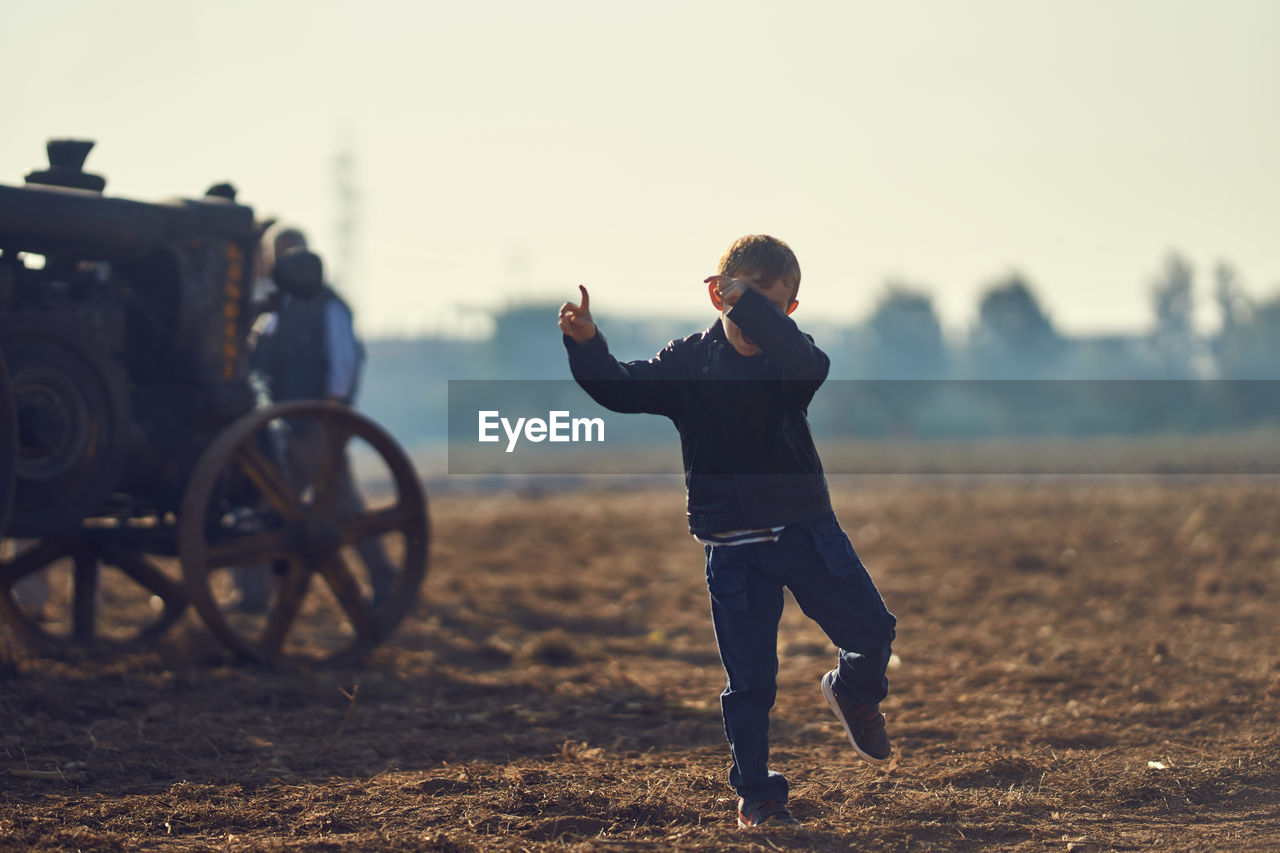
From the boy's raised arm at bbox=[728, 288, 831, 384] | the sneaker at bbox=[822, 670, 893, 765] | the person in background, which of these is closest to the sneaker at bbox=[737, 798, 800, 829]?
the sneaker at bbox=[822, 670, 893, 765]

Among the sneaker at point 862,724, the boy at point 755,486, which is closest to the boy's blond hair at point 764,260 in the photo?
the boy at point 755,486

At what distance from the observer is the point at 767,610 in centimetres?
397

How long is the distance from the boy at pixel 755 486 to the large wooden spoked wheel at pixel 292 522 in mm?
2769

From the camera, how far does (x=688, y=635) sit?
8.09 metres

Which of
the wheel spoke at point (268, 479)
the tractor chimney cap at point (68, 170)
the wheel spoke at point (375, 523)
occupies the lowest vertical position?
the wheel spoke at point (375, 523)

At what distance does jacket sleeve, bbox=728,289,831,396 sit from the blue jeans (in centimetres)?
46

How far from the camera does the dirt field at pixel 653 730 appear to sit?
12.9 ft

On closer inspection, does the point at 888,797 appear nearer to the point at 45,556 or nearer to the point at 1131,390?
the point at 45,556

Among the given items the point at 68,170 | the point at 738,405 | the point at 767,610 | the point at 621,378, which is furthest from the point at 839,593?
the point at 68,170

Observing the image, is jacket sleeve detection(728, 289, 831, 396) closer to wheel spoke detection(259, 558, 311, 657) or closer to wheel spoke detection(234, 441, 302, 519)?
wheel spoke detection(234, 441, 302, 519)

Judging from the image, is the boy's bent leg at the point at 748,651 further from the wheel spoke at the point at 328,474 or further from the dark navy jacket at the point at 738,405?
the wheel spoke at the point at 328,474

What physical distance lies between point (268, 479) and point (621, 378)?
2978 mm

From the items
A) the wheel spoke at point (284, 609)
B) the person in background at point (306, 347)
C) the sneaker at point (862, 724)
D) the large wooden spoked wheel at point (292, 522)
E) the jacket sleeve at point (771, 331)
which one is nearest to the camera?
the jacket sleeve at point (771, 331)

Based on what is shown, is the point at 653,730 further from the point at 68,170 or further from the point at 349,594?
the point at 68,170
